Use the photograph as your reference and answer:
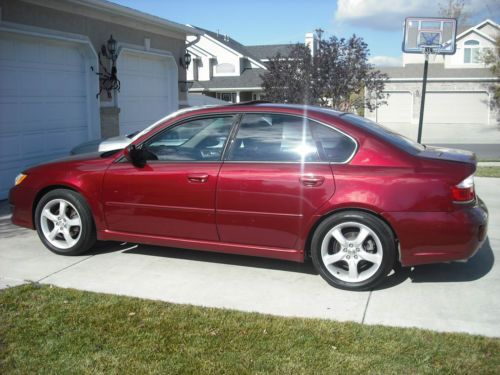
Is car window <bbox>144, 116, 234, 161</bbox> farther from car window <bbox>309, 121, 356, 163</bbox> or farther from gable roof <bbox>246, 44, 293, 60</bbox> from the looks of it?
gable roof <bbox>246, 44, 293, 60</bbox>

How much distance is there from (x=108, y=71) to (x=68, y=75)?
1232mm

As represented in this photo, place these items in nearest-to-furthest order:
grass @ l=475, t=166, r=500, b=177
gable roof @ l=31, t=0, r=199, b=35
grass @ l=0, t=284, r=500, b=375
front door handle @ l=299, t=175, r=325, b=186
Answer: grass @ l=0, t=284, r=500, b=375 < front door handle @ l=299, t=175, r=325, b=186 < gable roof @ l=31, t=0, r=199, b=35 < grass @ l=475, t=166, r=500, b=177

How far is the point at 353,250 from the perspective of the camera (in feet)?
15.1

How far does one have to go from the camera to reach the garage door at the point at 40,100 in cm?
878

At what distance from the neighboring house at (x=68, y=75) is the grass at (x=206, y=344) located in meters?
5.60

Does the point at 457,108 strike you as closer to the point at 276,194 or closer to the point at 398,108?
the point at 398,108

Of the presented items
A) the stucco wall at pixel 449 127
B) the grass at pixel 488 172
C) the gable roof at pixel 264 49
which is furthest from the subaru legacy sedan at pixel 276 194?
the gable roof at pixel 264 49

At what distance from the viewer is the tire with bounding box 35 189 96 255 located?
5492 millimetres

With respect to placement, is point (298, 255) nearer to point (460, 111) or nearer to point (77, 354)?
point (77, 354)

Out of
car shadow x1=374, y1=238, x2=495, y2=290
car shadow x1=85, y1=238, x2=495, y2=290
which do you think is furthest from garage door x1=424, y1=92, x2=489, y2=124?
car shadow x1=374, y1=238, x2=495, y2=290

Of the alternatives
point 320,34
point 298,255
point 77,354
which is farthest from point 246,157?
point 320,34

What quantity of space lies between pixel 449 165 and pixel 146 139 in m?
2.83

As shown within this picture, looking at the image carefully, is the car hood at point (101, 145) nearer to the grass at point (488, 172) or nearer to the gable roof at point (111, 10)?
the gable roof at point (111, 10)

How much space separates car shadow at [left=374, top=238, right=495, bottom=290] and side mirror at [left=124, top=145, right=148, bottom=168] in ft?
8.19
